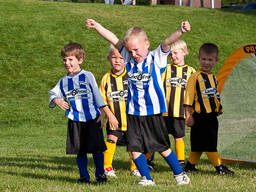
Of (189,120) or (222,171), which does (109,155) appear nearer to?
(189,120)

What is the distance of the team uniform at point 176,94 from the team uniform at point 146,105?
5.53ft

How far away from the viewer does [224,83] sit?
7.23m

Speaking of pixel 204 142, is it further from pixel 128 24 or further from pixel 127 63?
pixel 128 24

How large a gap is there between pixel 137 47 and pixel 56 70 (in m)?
13.8

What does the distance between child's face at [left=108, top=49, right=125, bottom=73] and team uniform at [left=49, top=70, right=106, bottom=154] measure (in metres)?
0.82

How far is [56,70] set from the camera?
1822 cm

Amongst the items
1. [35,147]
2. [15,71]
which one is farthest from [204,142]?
[15,71]

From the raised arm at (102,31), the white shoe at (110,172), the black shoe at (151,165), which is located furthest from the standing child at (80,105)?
the black shoe at (151,165)

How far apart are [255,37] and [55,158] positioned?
1869cm

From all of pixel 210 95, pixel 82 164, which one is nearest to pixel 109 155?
pixel 82 164

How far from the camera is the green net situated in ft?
23.3

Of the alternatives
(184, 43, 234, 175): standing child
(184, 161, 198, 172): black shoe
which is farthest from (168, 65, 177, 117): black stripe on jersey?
(184, 161, 198, 172): black shoe

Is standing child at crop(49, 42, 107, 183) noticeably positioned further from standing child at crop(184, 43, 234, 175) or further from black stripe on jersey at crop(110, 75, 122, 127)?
standing child at crop(184, 43, 234, 175)

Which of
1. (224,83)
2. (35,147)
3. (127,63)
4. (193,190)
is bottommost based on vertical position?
(35,147)
